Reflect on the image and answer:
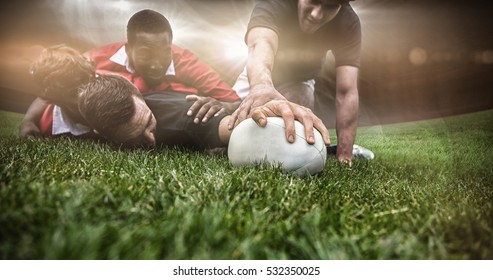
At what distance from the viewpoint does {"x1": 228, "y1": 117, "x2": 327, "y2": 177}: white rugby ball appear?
2.00m

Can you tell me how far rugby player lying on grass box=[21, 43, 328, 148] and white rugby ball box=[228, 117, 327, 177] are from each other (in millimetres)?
626

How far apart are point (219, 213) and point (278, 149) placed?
0.81 metres

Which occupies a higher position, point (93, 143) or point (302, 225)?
point (302, 225)

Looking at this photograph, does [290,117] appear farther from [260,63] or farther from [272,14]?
[272,14]

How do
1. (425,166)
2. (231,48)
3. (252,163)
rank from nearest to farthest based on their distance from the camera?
(252,163) → (425,166) → (231,48)

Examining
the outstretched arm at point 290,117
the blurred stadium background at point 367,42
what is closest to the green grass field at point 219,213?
the outstretched arm at point 290,117

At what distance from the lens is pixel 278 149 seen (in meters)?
2.00

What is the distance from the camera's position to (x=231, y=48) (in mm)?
2725

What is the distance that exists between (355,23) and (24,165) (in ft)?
7.10

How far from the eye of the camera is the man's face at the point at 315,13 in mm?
2680

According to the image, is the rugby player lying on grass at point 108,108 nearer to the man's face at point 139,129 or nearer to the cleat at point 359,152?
the man's face at point 139,129

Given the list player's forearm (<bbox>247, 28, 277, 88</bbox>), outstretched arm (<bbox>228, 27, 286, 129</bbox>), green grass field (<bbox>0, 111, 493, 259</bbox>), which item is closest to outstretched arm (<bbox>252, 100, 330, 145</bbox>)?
green grass field (<bbox>0, 111, 493, 259</bbox>)
